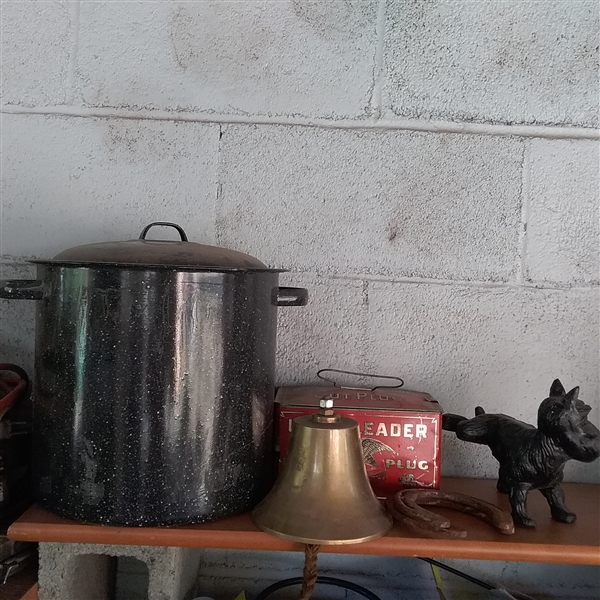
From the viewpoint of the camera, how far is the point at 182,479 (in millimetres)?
812

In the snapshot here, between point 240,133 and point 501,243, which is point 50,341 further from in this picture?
point 501,243

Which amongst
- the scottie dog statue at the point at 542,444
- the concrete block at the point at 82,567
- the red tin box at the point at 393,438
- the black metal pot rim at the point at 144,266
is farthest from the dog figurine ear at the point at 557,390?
the concrete block at the point at 82,567

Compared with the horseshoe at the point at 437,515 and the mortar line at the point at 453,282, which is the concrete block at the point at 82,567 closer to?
the horseshoe at the point at 437,515

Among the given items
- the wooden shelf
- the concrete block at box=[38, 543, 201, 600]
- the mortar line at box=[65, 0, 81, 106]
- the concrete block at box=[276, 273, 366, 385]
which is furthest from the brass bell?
the mortar line at box=[65, 0, 81, 106]

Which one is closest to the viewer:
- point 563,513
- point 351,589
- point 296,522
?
point 296,522

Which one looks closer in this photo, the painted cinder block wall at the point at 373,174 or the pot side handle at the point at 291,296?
the pot side handle at the point at 291,296

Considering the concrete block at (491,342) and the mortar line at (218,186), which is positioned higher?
the mortar line at (218,186)

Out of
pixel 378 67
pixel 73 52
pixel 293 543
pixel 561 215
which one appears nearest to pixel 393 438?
pixel 293 543

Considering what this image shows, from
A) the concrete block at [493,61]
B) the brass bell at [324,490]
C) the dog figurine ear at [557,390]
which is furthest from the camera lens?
the concrete block at [493,61]

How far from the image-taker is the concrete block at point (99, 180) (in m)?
1.16

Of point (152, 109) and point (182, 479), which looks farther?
point (152, 109)

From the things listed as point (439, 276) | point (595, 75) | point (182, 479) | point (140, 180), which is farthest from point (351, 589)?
point (595, 75)

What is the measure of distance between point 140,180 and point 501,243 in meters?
0.78

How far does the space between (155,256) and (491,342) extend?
723mm
